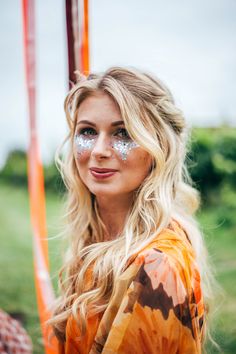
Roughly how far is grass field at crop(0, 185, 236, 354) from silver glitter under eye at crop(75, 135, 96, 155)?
1.30m

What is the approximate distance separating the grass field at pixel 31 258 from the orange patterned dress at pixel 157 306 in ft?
4.48

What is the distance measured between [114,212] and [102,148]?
0.29 meters

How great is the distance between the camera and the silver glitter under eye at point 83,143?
1.69 metres

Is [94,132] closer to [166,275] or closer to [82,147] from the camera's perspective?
[82,147]

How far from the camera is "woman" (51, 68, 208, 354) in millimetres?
1437

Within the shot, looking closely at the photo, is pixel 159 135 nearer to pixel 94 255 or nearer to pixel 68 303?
pixel 94 255

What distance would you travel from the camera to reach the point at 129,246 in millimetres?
1590

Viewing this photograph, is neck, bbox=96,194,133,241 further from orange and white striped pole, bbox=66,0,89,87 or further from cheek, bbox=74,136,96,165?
orange and white striped pole, bbox=66,0,89,87

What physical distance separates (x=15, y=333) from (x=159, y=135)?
5.16 ft

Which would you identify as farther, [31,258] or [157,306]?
[31,258]

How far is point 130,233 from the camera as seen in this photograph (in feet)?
5.35

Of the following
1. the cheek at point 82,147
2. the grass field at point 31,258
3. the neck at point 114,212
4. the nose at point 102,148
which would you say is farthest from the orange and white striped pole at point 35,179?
the nose at point 102,148

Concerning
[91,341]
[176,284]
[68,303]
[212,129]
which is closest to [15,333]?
[68,303]

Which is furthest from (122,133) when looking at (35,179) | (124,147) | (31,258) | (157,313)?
(31,258)
